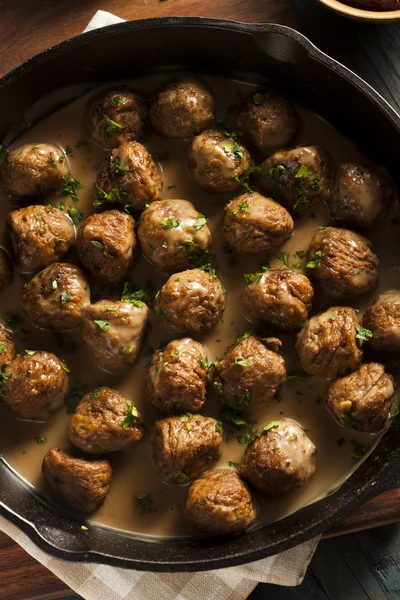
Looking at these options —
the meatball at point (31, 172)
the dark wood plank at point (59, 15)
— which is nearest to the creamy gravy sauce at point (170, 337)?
the meatball at point (31, 172)

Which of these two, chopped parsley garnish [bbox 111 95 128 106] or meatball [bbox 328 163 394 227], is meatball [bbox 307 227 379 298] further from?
chopped parsley garnish [bbox 111 95 128 106]

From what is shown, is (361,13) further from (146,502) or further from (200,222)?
(146,502)

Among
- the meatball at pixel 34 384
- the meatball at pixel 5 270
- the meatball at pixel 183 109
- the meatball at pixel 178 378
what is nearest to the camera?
the meatball at pixel 178 378

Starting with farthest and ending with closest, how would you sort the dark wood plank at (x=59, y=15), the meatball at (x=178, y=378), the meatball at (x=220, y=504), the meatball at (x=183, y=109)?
the dark wood plank at (x=59, y=15)
the meatball at (x=183, y=109)
the meatball at (x=178, y=378)
the meatball at (x=220, y=504)

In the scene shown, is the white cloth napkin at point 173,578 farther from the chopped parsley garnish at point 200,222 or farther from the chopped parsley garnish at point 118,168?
the chopped parsley garnish at point 118,168

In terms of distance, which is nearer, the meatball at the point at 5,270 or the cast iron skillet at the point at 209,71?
the cast iron skillet at the point at 209,71

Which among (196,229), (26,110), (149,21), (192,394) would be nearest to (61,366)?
(192,394)

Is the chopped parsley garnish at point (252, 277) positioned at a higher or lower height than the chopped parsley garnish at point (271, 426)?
higher
